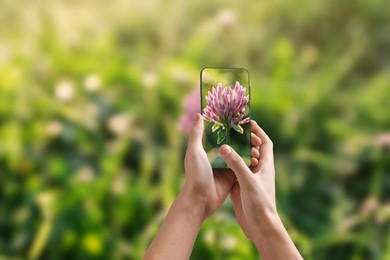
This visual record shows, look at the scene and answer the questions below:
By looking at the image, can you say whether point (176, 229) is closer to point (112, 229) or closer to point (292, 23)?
point (112, 229)

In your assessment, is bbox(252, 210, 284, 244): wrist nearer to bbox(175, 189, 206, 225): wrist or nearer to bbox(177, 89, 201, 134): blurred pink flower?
bbox(175, 189, 206, 225): wrist

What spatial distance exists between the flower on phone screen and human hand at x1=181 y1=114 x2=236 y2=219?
22mm

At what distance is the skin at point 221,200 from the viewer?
54cm

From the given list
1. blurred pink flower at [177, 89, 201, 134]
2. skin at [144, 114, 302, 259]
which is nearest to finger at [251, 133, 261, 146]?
skin at [144, 114, 302, 259]

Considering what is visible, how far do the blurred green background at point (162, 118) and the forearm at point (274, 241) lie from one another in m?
0.45

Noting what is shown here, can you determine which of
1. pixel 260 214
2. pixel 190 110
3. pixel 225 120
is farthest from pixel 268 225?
pixel 190 110

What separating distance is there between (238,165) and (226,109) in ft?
0.27

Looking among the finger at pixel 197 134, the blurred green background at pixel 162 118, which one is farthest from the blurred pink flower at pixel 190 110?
the finger at pixel 197 134

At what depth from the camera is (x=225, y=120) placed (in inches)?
23.7

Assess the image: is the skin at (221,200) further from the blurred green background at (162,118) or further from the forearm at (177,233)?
the blurred green background at (162,118)

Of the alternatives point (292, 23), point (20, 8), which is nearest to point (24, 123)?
point (20, 8)

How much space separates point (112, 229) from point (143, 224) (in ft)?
0.19

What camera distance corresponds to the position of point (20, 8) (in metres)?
1.46

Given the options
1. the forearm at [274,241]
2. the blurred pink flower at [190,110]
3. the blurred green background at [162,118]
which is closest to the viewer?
the forearm at [274,241]
